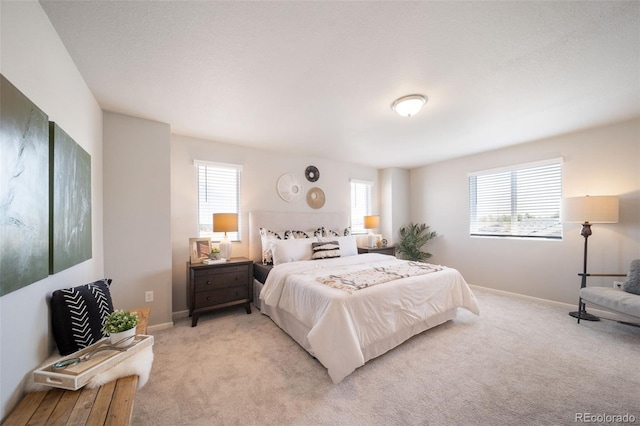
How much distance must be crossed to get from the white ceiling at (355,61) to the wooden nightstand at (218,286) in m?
1.80

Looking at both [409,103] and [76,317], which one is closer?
[76,317]

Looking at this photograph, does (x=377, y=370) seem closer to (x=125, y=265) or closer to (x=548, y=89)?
(x=125, y=265)

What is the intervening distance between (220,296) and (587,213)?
466 centimetres

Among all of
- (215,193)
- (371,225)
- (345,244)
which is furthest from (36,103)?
(371,225)

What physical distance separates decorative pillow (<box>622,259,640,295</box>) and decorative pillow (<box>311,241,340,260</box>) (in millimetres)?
3347

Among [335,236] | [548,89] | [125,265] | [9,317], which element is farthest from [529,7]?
[125,265]

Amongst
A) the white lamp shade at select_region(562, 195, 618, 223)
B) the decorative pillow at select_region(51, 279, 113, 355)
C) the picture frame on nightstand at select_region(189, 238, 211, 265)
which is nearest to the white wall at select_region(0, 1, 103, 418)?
the decorative pillow at select_region(51, 279, 113, 355)

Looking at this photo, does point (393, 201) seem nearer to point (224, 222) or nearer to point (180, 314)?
point (224, 222)

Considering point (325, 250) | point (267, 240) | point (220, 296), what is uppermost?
point (267, 240)

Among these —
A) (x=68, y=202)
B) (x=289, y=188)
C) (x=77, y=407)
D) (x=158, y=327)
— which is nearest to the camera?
(x=77, y=407)

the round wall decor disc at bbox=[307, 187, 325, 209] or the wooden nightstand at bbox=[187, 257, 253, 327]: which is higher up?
the round wall decor disc at bbox=[307, 187, 325, 209]

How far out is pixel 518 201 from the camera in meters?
3.90

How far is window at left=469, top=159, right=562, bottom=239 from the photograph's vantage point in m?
3.55

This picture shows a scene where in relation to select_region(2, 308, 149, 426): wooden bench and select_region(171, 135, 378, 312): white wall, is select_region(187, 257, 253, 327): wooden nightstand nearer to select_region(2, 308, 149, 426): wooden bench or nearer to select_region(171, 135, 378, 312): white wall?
select_region(171, 135, 378, 312): white wall
